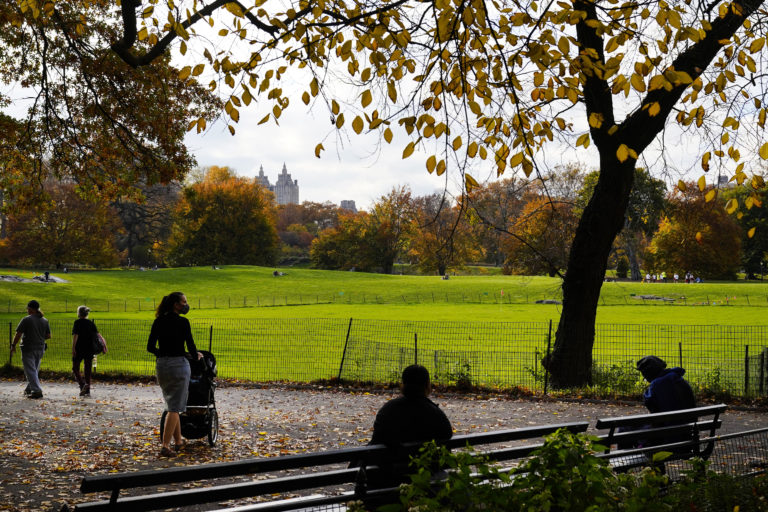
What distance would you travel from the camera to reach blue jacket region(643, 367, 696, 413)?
667cm

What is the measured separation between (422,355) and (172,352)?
10.6 m

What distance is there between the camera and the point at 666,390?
671 cm

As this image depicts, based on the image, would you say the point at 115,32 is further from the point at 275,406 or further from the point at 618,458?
the point at 618,458

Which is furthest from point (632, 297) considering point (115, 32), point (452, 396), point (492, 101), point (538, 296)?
point (492, 101)

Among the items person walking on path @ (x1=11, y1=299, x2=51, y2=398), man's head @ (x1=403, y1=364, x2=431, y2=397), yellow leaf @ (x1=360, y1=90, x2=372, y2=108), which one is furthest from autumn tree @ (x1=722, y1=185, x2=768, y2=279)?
man's head @ (x1=403, y1=364, x2=431, y2=397)

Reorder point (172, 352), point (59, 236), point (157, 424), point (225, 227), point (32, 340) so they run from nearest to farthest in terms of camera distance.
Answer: point (172, 352) → point (157, 424) → point (32, 340) → point (59, 236) → point (225, 227)

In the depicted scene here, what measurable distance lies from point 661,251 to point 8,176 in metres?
71.4

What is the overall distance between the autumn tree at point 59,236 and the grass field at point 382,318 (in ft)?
19.3

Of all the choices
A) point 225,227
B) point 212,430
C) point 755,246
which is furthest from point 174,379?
point 755,246

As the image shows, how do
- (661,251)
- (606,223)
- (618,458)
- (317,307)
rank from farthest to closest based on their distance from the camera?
(661,251), (317,307), (606,223), (618,458)

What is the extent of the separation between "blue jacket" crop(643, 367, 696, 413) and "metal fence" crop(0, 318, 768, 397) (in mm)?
7006

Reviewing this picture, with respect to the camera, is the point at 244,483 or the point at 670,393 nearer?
the point at 244,483

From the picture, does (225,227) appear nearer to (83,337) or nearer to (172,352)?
(83,337)

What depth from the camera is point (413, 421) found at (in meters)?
4.75
